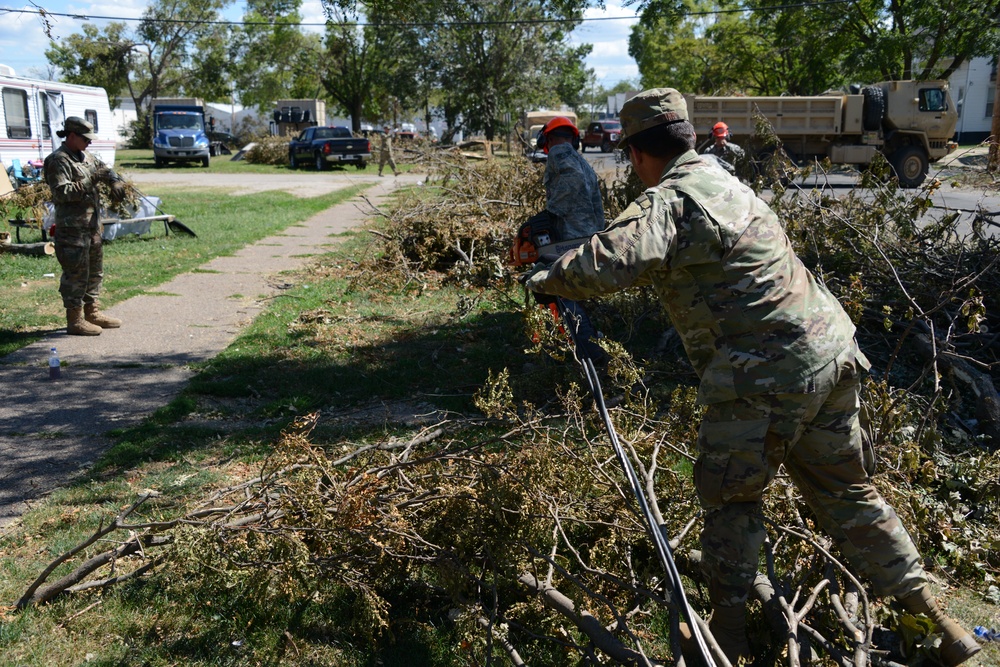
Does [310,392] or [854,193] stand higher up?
[854,193]

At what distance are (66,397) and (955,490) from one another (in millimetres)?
5745

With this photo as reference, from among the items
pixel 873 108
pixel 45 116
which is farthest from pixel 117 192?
pixel 873 108

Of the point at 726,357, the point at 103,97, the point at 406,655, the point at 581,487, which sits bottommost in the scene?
the point at 406,655

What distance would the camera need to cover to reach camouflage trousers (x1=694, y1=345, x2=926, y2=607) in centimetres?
279

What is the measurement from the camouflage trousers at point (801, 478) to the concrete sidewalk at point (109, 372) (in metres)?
3.46

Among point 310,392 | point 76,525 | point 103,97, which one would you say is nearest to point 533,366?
point 310,392

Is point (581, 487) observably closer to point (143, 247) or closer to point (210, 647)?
point (210, 647)

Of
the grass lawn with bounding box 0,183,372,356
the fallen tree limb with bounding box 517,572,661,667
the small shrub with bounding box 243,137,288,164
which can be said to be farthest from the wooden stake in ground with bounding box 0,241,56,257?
the small shrub with bounding box 243,137,288,164

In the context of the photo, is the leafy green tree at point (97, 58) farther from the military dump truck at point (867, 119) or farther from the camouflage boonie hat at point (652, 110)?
the camouflage boonie hat at point (652, 110)

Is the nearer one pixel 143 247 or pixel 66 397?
pixel 66 397

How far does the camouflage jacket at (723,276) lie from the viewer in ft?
8.97

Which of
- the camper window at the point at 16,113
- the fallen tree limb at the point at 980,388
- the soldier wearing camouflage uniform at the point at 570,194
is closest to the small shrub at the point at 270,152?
the camper window at the point at 16,113

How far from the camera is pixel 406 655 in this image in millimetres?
3197

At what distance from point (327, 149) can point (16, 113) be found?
41.9ft
